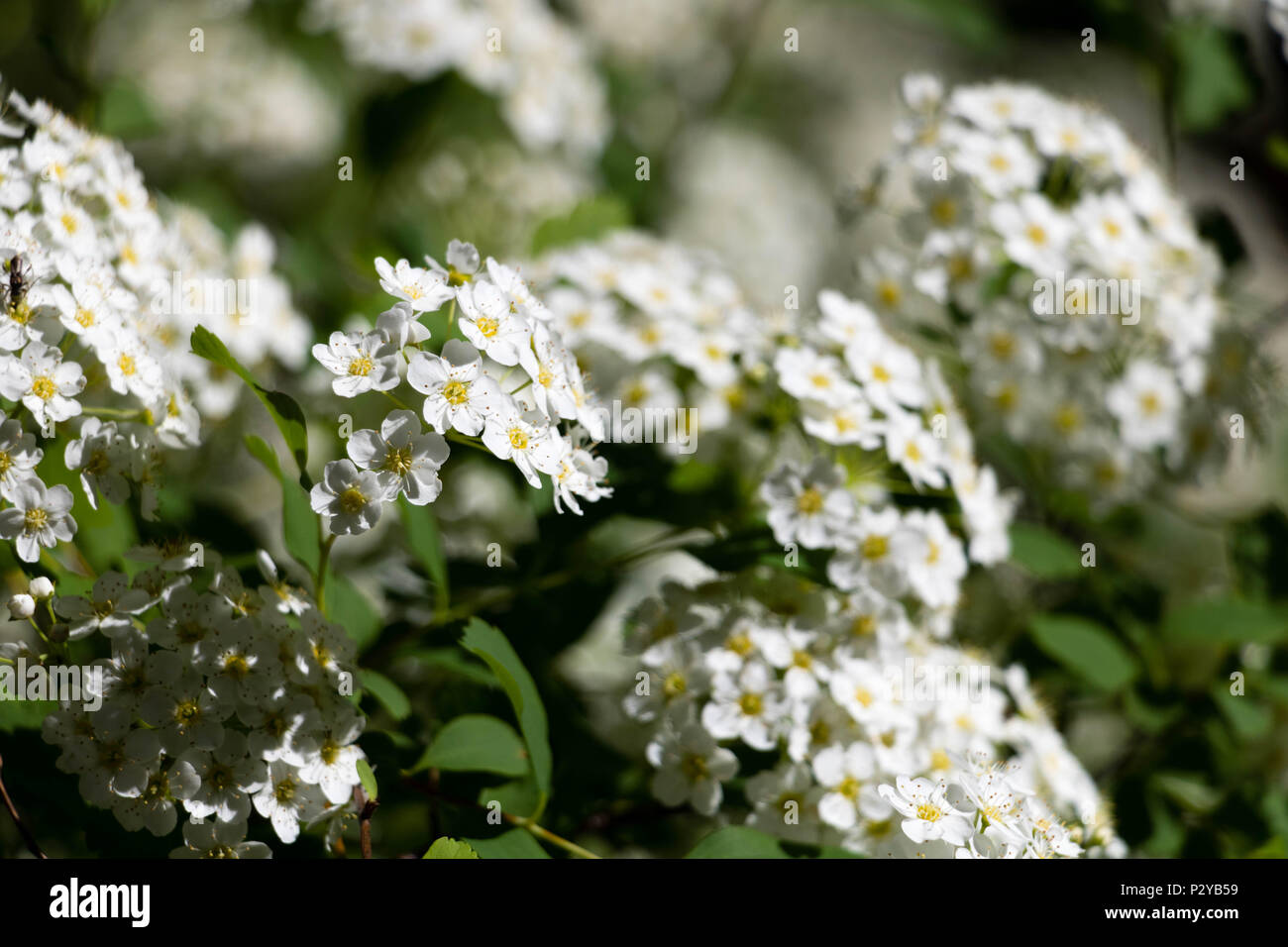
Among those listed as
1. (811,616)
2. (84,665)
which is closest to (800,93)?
(811,616)

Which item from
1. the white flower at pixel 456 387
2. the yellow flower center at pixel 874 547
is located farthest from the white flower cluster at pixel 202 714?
the yellow flower center at pixel 874 547

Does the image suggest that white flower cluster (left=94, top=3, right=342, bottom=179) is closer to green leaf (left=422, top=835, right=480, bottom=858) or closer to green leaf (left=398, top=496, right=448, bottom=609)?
green leaf (left=398, top=496, right=448, bottom=609)

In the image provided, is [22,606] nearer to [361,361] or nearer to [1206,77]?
[361,361]

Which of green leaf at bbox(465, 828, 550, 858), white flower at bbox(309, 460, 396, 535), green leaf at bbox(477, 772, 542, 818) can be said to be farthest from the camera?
green leaf at bbox(477, 772, 542, 818)

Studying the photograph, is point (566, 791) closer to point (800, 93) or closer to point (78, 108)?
point (78, 108)

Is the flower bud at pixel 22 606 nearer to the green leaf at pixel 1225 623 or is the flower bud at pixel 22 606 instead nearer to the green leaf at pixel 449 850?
the green leaf at pixel 449 850

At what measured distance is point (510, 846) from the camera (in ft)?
3.82

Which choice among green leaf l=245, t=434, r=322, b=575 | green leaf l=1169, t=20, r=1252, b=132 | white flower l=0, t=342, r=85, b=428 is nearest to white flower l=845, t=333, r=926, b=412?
green leaf l=245, t=434, r=322, b=575

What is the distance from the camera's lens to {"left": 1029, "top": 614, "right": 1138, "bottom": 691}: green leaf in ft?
5.46

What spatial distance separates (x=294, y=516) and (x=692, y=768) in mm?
557

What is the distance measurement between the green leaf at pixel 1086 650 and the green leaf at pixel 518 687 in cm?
86

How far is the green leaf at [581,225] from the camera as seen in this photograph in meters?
2.07

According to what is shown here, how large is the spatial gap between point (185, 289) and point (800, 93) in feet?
8.21

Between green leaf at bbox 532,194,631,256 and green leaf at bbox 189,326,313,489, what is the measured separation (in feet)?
3.41
